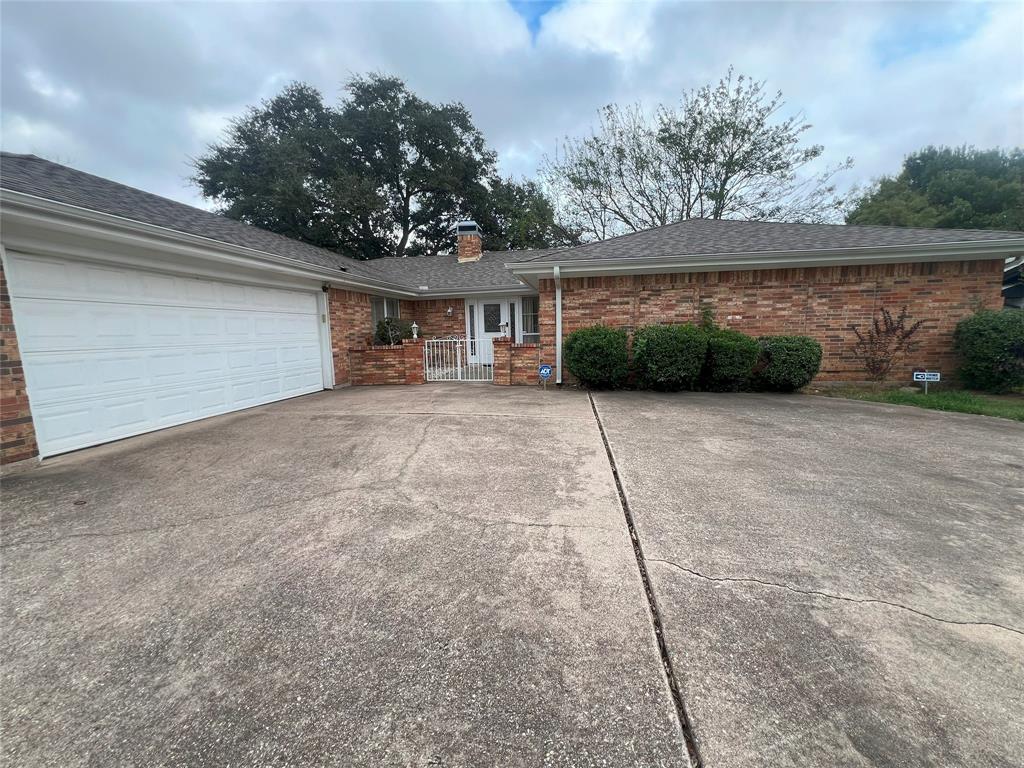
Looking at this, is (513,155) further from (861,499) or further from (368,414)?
(861,499)

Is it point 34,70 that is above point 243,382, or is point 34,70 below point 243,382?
above

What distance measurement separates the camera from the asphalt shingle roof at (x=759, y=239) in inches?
306

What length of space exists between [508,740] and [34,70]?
1626 cm

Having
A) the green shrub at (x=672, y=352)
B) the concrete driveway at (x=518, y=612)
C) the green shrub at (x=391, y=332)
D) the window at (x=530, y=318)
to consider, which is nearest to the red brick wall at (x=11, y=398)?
the concrete driveway at (x=518, y=612)

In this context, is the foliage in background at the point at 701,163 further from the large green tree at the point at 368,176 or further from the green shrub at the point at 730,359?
the green shrub at the point at 730,359

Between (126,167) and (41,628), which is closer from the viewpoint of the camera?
(41,628)

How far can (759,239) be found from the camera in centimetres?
873

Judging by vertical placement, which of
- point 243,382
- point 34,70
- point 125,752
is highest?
point 34,70

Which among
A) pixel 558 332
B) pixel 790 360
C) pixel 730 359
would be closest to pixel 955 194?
pixel 790 360

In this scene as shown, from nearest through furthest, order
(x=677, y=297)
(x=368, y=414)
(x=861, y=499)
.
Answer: (x=861, y=499), (x=368, y=414), (x=677, y=297)

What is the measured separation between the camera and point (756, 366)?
7.92m

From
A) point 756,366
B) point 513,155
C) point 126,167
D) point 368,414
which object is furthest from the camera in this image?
point 513,155

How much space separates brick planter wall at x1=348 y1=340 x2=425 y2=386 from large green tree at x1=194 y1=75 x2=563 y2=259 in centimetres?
1398

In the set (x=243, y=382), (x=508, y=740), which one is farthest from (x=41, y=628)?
(x=243, y=382)
